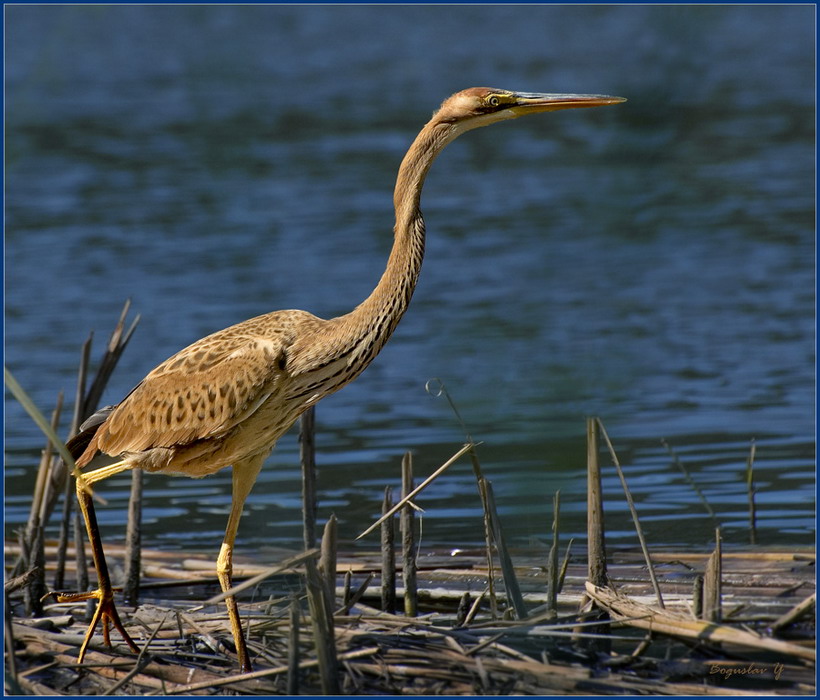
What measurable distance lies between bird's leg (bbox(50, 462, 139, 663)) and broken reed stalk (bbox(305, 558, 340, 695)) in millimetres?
1260

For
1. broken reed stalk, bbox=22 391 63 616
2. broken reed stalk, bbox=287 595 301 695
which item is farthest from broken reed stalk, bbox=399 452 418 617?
broken reed stalk, bbox=22 391 63 616

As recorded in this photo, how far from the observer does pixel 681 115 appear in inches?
82.6

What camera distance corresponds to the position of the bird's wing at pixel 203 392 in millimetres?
5176

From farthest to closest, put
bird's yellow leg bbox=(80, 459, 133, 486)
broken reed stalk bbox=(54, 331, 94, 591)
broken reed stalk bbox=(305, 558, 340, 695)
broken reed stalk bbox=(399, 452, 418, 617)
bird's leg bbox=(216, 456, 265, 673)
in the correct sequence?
broken reed stalk bbox=(54, 331, 94, 591) < broken reed stalk bbox=(399, 452, 418, 617) < bird's leg bbox=(216, 456, 265, 673) < bird's yellow leg bbox=(80, 459, 133, 486) < broken reed stalk bbox=(305, 558, 340, 695)

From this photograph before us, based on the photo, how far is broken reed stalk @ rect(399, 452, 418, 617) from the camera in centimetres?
565

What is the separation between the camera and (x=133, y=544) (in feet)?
20.9

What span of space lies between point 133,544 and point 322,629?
2.42 m

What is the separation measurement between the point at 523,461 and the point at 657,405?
701 centimetres

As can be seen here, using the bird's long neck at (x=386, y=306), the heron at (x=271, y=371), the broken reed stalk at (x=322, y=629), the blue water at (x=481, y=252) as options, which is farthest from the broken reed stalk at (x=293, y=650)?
the bird's long neck at (x=386, y=306)

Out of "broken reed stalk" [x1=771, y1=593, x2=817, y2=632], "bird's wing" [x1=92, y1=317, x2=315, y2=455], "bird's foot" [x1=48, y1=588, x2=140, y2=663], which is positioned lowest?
"bird's foot" [x1=48, y1=588, x2=140, y2=663]

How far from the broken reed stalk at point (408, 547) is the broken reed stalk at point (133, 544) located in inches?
58.4

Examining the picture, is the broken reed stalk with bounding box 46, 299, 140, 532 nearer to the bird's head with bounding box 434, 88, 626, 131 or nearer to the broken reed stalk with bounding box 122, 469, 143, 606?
the broken reed stalk with bounding box 122, 469, 143, 606

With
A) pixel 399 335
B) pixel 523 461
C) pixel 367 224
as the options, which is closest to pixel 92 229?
pixel 367 224
